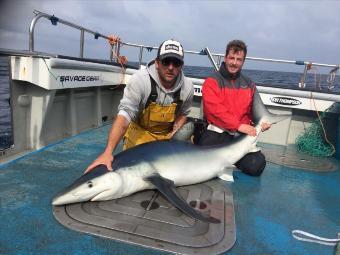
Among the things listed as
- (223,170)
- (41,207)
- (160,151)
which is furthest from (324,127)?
(41,207)

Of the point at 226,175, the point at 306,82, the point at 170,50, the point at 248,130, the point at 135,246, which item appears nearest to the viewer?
the point at 135,246

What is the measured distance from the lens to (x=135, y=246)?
230 centimetres

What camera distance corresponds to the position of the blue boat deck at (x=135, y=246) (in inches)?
90.4

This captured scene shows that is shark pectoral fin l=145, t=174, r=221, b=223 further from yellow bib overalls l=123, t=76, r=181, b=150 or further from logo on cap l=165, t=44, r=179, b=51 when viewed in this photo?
logo on cap l=165, t=44, r=179, b=51

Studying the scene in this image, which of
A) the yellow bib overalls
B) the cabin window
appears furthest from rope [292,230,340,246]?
the cabin window

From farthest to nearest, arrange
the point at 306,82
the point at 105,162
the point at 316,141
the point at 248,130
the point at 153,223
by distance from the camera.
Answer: the point at 306,82
the point at 316,141
the point at 248,130
the point at 105,162
the point at 153,223

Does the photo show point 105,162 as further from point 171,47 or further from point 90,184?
point 171,47

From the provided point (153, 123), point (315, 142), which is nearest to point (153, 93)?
point (153, 123)

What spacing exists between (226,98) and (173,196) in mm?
2311

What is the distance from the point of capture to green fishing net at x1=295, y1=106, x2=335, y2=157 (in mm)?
5789

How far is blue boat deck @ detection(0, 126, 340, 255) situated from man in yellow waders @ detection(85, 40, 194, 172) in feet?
2.33

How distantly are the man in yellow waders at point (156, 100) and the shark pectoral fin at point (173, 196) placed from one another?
0.63 m

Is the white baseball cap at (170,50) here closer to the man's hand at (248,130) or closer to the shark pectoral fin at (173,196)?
the man's hand at (248,130)

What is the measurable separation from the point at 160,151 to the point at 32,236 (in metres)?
1.37
